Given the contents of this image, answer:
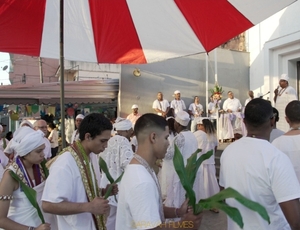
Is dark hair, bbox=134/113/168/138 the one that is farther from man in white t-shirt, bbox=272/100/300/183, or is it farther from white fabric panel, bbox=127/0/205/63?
white fabric panel, bbox=127/0/205/63

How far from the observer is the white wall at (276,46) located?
9.59 metres

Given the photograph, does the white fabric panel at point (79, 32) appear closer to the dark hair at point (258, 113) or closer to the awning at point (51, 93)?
the dark hair at point (258, 113)

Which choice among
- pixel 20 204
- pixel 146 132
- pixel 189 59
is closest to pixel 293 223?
pixel 146 132

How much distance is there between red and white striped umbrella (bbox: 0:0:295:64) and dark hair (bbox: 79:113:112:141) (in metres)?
2.29

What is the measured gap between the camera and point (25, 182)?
7.43 ft

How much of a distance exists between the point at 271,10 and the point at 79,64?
13.9 m

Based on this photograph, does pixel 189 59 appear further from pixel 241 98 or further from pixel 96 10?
pixel 96 10

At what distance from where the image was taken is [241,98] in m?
13.4

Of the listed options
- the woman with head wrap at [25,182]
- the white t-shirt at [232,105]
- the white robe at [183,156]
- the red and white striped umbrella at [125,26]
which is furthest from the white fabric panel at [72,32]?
the white t-shirt at [232,105]

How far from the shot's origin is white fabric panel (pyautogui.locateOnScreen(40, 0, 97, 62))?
4.34 metres

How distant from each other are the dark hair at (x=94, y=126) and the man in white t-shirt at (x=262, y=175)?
0.84 metres

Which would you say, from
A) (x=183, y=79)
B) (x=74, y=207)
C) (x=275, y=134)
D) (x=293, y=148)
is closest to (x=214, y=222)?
(x=275, y=134)

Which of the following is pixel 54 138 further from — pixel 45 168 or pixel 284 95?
pixel 45 168

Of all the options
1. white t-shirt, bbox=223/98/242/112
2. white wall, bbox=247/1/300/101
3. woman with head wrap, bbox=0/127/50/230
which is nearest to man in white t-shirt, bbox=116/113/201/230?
woman with head wrap, bbox=0/127/50/230
